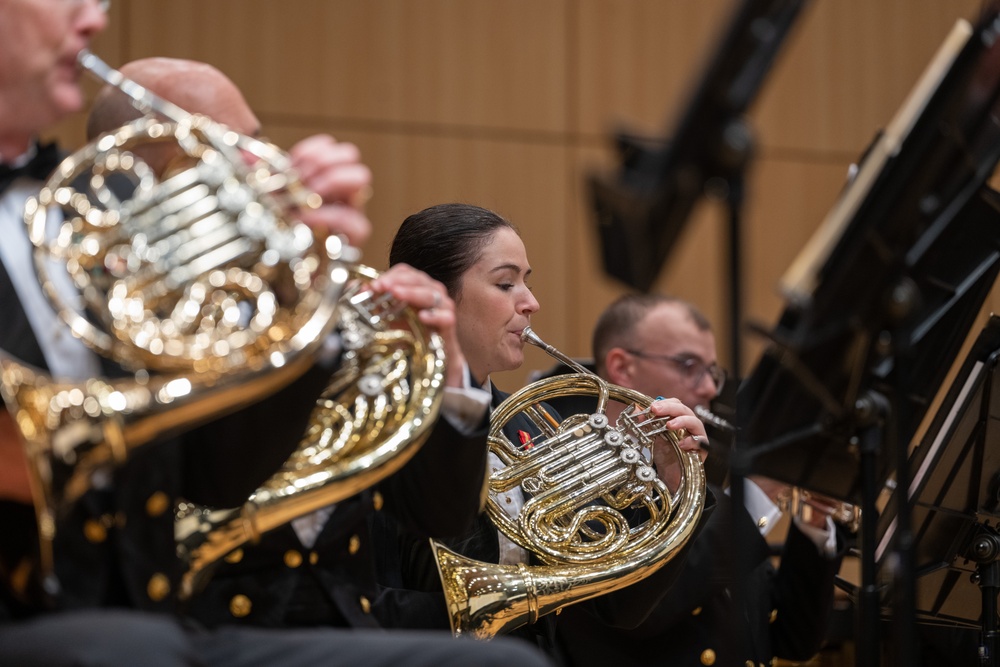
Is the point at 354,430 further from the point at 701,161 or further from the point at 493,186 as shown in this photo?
the point at 493,186

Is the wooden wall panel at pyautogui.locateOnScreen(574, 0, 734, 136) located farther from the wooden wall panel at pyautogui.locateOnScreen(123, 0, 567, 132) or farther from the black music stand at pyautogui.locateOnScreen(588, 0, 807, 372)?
the black music stand at pyautogui.locateOnScreen(588, 0, 807, 372)

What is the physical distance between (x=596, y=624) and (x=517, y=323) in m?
0.64

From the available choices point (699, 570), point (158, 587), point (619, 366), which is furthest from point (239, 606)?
point (619, 366)

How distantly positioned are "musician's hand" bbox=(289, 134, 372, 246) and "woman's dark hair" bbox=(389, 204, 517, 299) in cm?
89

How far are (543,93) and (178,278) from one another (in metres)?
3.25

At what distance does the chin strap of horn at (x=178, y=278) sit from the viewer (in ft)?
4.13

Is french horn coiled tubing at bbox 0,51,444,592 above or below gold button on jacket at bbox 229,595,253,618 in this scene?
above

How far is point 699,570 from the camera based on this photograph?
2402mm

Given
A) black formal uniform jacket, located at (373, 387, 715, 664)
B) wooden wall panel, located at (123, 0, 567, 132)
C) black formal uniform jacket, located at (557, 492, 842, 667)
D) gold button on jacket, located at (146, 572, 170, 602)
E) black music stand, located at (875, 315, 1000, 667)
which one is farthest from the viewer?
wooden wall panel, located at (123, 0, 567, 132)

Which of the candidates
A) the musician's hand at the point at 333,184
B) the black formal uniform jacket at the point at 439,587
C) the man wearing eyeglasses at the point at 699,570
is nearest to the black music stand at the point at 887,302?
the man wearing eyeglasses at the point at 699,570

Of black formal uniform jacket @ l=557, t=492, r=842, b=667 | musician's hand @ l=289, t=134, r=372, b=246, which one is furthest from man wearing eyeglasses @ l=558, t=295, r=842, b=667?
musician's hand @ l=289, t=134, r=372, b=246

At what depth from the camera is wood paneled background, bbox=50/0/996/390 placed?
411cm

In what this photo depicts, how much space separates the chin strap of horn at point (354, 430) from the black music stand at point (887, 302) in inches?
18.0

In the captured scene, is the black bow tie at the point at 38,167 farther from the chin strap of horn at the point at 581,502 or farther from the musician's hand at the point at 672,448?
the musician's hand at the point at 672,448
